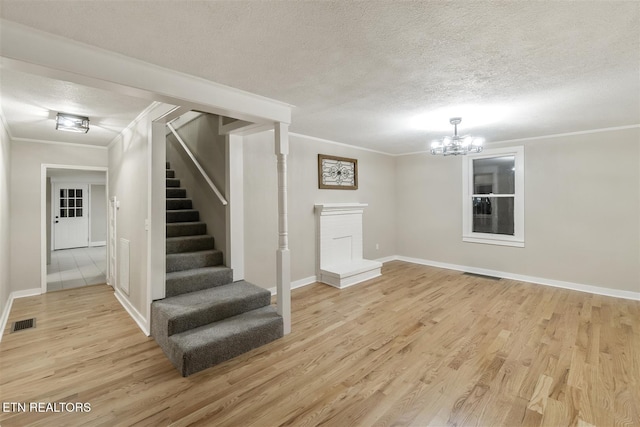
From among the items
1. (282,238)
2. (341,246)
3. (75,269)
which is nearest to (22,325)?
(282,238)

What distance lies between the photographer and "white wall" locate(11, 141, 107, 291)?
4.26 meters

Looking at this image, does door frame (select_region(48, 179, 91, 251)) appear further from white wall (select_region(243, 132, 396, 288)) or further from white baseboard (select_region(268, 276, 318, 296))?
white baseboard (select_region(268, 276, 318, 296))

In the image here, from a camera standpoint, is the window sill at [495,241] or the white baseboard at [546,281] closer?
the white baseboard at [546,281]

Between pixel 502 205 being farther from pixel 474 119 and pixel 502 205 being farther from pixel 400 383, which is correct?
pixel 400 383

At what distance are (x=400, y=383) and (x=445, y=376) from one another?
397 millimetres

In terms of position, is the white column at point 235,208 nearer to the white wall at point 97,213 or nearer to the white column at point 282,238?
the white column at point 282,238

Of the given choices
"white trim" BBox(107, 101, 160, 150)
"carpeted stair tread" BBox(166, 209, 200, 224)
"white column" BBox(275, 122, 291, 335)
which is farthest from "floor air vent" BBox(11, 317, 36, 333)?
"white column" BBox(275, 122, 291, 335)

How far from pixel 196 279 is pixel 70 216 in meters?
8.45

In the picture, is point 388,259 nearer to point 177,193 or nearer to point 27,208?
point 177,193

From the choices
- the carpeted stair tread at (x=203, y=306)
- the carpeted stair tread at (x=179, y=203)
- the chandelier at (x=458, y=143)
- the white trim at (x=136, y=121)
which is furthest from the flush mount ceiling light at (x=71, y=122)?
the chandelier at (x=458, y=143)

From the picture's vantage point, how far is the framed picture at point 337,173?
5034 mm

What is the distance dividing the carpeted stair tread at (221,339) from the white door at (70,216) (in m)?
8.92

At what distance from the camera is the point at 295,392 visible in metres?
2.16

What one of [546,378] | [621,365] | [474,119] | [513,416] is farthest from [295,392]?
[474,119]
